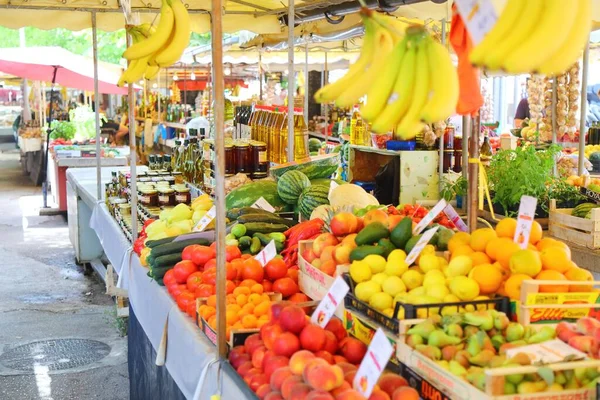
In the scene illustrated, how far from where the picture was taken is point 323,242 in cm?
326

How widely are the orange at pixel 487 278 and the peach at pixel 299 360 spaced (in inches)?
25.1

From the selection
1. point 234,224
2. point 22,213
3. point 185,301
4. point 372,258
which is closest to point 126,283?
point 234,224

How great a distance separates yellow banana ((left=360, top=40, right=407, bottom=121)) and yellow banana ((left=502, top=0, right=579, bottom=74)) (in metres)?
0.35

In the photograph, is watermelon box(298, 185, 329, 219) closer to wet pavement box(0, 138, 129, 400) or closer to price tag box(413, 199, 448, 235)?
price tag box(413, 199, 448, 235)

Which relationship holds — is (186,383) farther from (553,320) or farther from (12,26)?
(12,26)

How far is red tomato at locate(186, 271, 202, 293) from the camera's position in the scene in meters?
3.46

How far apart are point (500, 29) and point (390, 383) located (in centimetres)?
111

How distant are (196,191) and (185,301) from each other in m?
2.65

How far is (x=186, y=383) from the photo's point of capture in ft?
10.1

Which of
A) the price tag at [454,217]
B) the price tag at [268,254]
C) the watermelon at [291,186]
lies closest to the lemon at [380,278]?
the price tag at [454,217]

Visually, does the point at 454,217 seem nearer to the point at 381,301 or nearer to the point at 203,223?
the point at 381,301

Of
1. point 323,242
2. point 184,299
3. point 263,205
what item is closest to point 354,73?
point 323,242

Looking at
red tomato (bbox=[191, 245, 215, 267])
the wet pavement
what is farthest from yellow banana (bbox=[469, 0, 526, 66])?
Answer: the wet pavement

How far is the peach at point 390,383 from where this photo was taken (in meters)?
2.19
